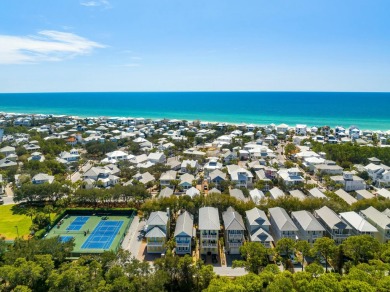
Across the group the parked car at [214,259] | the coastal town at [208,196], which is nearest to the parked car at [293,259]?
the coastal town at [208,196]

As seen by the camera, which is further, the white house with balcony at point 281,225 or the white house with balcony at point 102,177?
the white house with balcony at point 102,177

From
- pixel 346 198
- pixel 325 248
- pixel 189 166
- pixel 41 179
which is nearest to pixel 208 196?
pixel 325 248

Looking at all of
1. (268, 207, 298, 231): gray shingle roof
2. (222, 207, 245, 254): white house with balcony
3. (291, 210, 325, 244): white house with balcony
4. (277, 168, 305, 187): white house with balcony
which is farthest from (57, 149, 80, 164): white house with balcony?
(291, 210, 325, 244): white house with balcony

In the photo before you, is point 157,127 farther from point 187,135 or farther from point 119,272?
point 119,272

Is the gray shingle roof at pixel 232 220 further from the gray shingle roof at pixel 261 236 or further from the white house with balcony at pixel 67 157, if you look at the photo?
the white house with balcony at pixel 67 157

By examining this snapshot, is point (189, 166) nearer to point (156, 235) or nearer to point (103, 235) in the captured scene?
point (103, 235)

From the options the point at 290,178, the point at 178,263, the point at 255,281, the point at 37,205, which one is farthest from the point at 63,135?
the point at 255,281
